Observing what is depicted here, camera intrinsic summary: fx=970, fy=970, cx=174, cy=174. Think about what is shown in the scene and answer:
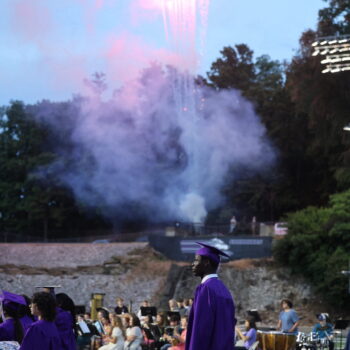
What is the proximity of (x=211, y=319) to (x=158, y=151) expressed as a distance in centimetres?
5247

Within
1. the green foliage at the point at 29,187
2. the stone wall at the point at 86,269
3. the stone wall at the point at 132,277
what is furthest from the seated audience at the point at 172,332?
the green foliage at the point at 29,187

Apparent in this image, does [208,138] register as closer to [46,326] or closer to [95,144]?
[95,144]

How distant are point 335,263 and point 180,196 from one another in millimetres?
20223

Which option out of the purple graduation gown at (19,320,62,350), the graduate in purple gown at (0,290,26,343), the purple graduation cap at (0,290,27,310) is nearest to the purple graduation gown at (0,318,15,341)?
the graduate in purple gown at (0,290,26,343)

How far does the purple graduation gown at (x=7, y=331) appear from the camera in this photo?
1008 cm

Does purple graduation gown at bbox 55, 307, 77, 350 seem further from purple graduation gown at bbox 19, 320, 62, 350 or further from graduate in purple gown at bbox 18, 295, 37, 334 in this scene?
graduate in purple gown at bbox 18, 295, 37, 334

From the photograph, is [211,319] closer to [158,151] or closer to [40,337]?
[40,337]

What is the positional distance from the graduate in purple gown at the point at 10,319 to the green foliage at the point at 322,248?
32.1 meters

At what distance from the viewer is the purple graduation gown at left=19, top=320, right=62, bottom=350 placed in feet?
29.8

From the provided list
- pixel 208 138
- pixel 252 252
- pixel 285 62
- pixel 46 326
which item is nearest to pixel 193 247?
pixel 252 252

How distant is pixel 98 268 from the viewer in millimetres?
50156

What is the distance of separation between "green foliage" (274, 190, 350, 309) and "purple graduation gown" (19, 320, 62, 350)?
33.1 metres

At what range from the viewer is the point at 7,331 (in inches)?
399

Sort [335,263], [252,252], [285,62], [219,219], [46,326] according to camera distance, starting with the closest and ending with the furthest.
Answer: [46,326]
[335,263]
[252,252]
[219,219]
[285,62]
